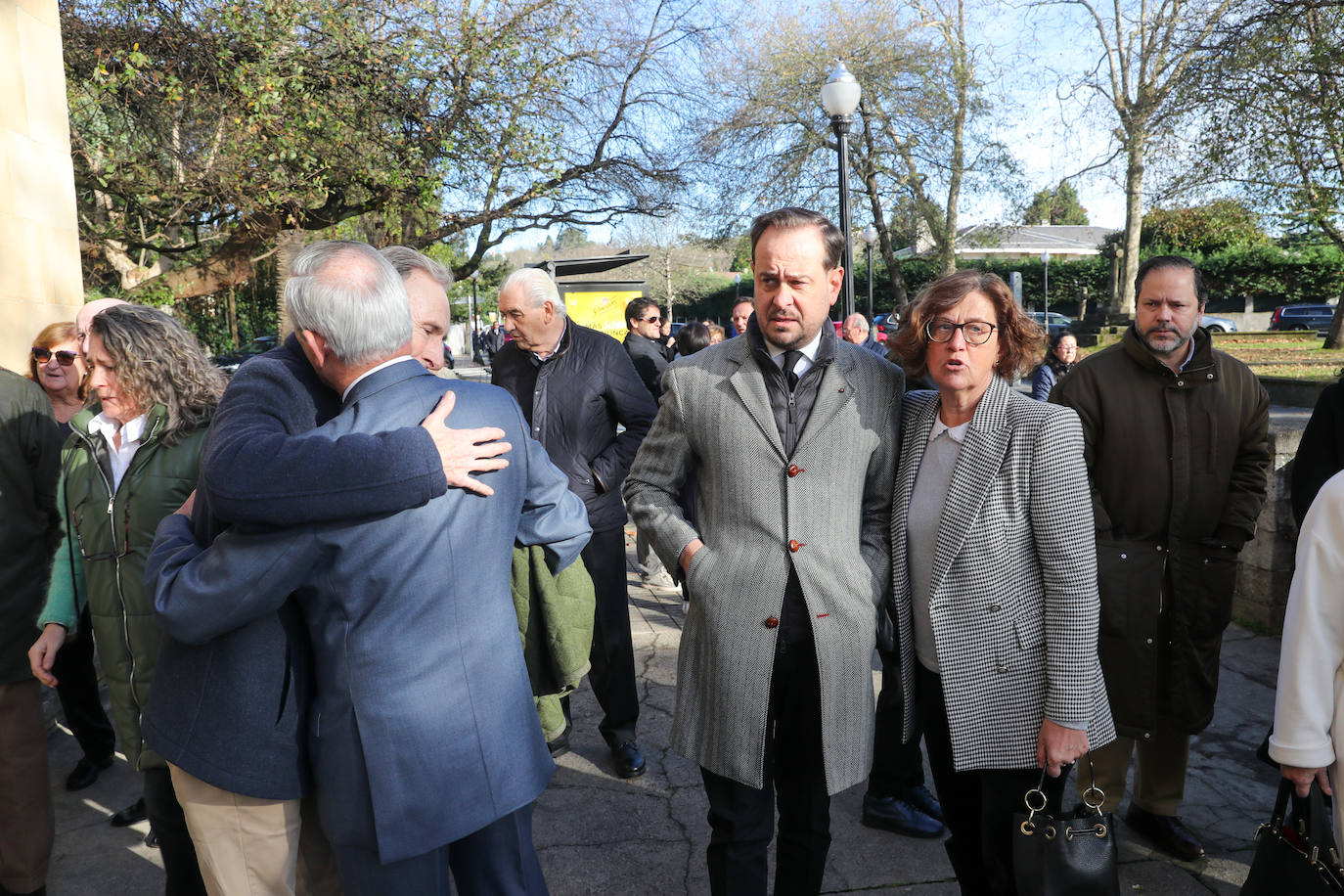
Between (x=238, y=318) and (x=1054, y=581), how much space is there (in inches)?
1303

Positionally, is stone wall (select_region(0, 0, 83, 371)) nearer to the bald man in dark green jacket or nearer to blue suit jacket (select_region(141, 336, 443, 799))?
the bald man in dark green jacket

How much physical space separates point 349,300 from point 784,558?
1.22m

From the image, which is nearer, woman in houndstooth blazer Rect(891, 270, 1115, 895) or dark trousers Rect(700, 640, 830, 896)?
woman in houndstooth blazer Rect(891, 270, 1115, 895)

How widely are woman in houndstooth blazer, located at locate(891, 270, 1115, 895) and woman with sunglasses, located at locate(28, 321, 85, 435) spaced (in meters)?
4.00

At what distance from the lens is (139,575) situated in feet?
8.44

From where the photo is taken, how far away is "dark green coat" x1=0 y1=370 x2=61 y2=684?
2926mm

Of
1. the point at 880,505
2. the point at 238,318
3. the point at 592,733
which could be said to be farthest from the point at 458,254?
the point at 880,505

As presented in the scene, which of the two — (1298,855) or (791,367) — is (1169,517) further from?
(791,367)

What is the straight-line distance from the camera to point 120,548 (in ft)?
8.45

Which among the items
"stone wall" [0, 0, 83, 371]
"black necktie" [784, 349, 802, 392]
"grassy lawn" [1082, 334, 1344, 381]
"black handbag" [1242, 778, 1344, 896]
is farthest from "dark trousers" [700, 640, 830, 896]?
"grassy lawn" [1082, 334, 1344, 381]

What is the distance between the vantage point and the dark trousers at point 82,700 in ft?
13.2

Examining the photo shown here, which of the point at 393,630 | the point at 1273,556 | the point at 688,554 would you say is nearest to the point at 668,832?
the point at 688,554

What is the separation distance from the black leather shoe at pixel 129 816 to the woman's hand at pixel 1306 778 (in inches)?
152

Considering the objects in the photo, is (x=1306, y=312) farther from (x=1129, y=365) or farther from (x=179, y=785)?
(x=179, y=785)
